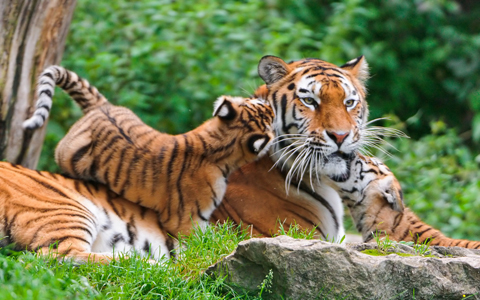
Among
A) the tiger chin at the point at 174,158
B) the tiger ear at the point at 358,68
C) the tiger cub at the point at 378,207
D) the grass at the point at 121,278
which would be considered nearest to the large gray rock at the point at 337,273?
the grass at the point at 121,278

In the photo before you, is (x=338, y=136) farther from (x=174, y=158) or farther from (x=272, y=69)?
(x=174, y=158)

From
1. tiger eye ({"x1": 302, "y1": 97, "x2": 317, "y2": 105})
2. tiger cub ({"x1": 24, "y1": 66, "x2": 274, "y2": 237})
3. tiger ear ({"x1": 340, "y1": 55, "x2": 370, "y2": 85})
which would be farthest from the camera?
tiger ear ({"x1": 340, "y1": 55, "x2": 370, "y2": 85})

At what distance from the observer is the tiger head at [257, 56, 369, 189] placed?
465cm

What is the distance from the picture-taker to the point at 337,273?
3387 millimetres

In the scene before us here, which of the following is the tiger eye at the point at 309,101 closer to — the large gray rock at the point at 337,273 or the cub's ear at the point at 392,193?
the cub's ear at the point at 392,193

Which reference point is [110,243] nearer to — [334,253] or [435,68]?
[334,253]

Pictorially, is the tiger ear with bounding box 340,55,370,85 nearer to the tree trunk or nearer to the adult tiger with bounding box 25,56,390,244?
the adult tiger with bounding box 25,56,390,244

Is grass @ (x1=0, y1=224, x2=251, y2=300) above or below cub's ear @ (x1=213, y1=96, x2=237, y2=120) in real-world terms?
below

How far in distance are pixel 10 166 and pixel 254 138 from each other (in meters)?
1.80

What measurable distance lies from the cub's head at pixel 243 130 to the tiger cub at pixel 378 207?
0.68 metres

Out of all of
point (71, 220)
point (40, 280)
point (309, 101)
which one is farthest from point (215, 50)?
point (40, 280)

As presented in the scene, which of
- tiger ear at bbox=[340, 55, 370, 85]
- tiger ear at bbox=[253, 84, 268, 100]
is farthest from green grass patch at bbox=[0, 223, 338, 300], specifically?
tiger ear at bbox=[340, 55, 370, 85]

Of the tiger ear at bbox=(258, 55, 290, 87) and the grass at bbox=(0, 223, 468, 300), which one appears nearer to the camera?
the grass at bbox=(0, 223, 468, 300)

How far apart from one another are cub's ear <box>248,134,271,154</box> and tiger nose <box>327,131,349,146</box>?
46 cm
